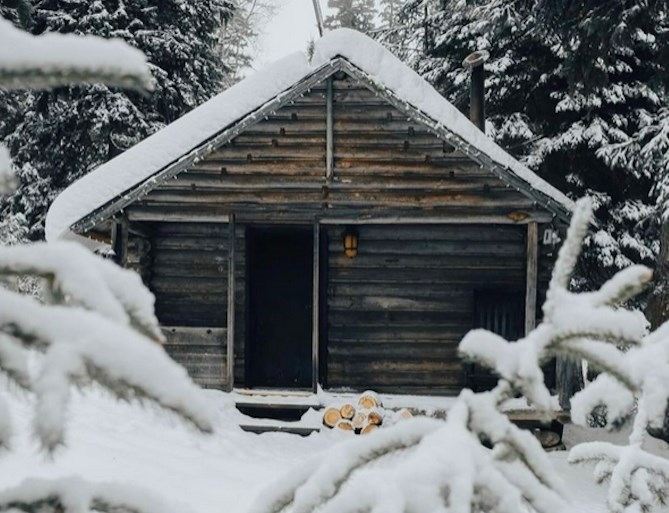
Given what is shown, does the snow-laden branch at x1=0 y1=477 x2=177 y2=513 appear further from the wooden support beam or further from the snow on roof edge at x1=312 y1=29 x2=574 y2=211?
the wooden support beam

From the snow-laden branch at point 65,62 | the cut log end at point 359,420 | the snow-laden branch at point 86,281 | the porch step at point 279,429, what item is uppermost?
the snow-laden branch at point 65,62

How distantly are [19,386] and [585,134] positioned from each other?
15.7 metres

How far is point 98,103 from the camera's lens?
18.3 meters

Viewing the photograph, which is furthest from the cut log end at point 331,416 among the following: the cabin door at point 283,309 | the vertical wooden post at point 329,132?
the vertical wooden post at point 329,132

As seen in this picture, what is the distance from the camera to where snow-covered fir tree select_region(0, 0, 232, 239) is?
18172 mm

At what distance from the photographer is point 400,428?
1395 mm

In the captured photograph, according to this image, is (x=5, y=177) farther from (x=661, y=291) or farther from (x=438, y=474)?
(x=661, y=291)

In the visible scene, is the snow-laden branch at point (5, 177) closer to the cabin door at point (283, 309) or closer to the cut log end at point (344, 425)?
the cut log end at point (344, 425)

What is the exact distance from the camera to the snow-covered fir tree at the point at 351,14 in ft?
121

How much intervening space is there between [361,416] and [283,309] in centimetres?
366

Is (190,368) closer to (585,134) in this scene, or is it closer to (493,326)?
(493,326)

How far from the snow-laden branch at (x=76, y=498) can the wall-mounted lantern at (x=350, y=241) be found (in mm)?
9542

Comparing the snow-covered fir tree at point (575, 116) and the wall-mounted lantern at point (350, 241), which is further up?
the snow-covered fir tree at point (575, 116)

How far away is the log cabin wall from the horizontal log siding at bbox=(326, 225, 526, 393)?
2cm
